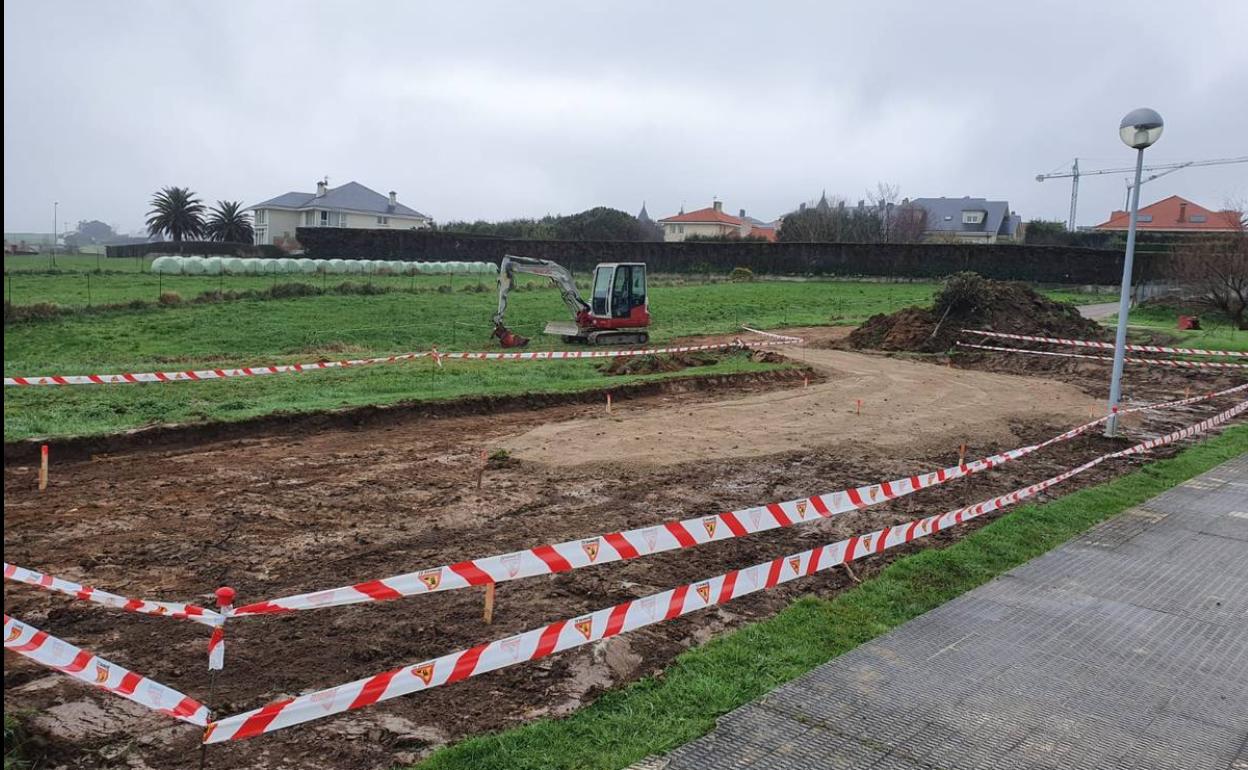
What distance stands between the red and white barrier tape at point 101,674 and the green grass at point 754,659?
4.46ft

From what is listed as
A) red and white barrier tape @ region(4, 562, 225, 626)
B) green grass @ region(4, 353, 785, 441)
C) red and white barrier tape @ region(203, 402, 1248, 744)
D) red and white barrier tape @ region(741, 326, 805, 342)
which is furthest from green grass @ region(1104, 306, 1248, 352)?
red and white barrier tape @ region(4, 562, 225, 626)

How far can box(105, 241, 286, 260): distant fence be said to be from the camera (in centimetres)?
6450

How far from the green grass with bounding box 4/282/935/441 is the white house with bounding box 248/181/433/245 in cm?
4958

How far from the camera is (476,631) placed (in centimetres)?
681

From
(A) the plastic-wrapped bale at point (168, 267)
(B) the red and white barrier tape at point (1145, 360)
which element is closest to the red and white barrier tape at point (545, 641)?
(B) the red and white barrier tape at point (1145, 360)

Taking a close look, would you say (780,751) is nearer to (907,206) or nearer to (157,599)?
(157,599)

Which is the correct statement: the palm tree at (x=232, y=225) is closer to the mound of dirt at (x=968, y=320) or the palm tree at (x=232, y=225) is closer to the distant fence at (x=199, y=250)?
the distant fence at (x=199, y=250)

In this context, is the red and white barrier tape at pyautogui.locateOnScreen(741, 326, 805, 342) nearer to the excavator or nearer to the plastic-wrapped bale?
the excavator

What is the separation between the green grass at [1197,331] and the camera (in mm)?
29297

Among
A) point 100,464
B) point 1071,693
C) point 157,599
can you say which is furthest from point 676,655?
point 100,464

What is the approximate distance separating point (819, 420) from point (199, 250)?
62.0 metres

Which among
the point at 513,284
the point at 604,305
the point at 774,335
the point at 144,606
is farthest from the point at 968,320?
the point at 144,606

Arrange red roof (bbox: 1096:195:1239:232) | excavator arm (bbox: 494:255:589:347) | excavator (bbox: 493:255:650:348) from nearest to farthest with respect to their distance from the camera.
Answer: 1. excavator arm (bbox: 494:255:589:347)
2. excavator (bbox: 493:255:650:348)
3. red roof (bbox: 1096:195:1239:232)

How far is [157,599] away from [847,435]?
10.9 m
